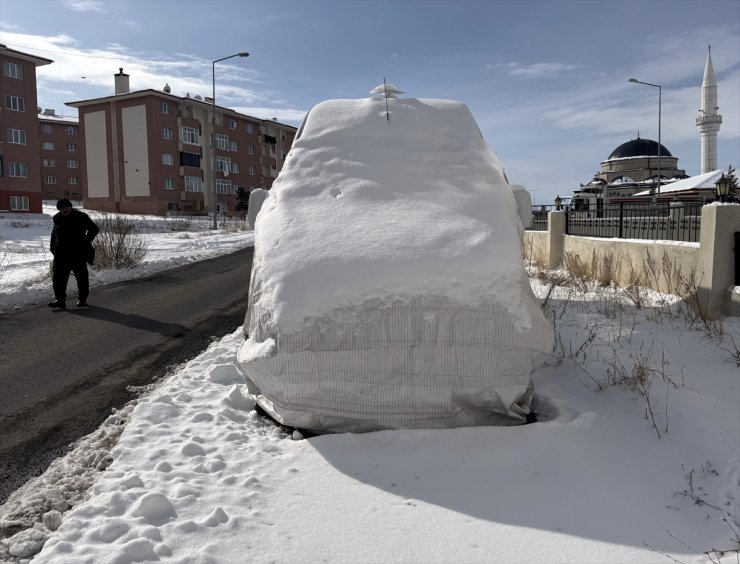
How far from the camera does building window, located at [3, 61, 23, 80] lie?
136ft

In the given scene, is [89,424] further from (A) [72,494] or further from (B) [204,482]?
(B) [204,482]

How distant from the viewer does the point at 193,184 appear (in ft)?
198

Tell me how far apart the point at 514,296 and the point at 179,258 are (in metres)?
14.8

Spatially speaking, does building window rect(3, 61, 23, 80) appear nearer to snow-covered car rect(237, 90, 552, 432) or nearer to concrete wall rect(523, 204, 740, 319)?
concrete wall rect(523, 204, 740, 319)

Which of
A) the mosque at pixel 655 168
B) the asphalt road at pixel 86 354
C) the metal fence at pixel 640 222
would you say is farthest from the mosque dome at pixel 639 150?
the asphalt road at pixel 86 354

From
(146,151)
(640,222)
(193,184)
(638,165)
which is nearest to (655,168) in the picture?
(638,165)

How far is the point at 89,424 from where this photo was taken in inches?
155

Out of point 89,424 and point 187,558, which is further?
point 89,424

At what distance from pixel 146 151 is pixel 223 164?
10739mm

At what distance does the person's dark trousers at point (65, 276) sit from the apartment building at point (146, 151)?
147 feet

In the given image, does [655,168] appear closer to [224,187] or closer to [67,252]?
[224,187]

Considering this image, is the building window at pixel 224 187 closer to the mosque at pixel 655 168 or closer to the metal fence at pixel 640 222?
the mosque at pixel 655 168

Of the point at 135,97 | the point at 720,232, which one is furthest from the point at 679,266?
the point at 135,97

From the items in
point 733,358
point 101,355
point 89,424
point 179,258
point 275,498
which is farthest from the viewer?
point 179,258
